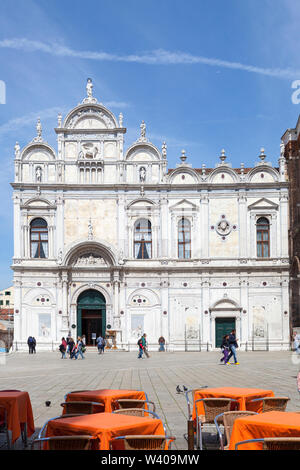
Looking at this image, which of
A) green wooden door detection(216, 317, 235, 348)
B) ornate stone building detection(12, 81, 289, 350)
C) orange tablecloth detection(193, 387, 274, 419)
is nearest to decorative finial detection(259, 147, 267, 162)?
ornate stone building detection(12, 81, 289, 350)

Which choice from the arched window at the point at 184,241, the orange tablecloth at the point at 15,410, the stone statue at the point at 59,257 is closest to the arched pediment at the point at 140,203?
the arched window at the point at 184,241

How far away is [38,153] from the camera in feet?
148

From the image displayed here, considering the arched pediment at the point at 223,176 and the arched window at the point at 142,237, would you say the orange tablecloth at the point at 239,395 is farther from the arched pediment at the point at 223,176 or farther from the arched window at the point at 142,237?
the arched pediment at the point at 223,176

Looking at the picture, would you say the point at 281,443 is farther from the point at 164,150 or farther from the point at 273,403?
the point at 164,150

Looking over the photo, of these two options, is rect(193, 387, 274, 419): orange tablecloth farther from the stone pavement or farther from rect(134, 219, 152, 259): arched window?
rect(134, 219, 152, 259): arched window

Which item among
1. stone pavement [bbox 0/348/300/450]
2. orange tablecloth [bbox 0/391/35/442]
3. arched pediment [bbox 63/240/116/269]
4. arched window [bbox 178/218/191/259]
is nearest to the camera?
orange tablecloth [bbox 0/391/35/442]

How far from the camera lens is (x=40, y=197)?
4447cm

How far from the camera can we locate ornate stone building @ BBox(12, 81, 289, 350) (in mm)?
43750

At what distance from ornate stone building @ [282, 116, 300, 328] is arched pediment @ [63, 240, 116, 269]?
40.4 feet

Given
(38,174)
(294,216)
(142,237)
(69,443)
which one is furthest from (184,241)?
(69,443)

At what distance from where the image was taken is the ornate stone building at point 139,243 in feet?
144

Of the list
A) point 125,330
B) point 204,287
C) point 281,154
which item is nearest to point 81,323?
point 125,330

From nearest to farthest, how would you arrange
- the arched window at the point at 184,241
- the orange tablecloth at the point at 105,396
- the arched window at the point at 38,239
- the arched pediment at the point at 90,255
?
the orange tablecloth at the point at 105,396 < the arched pediment at the point at 90,255 < the arched window at the point at 38,239 < the arched window at the point at 184,241

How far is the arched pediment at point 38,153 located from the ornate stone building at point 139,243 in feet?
0.23
